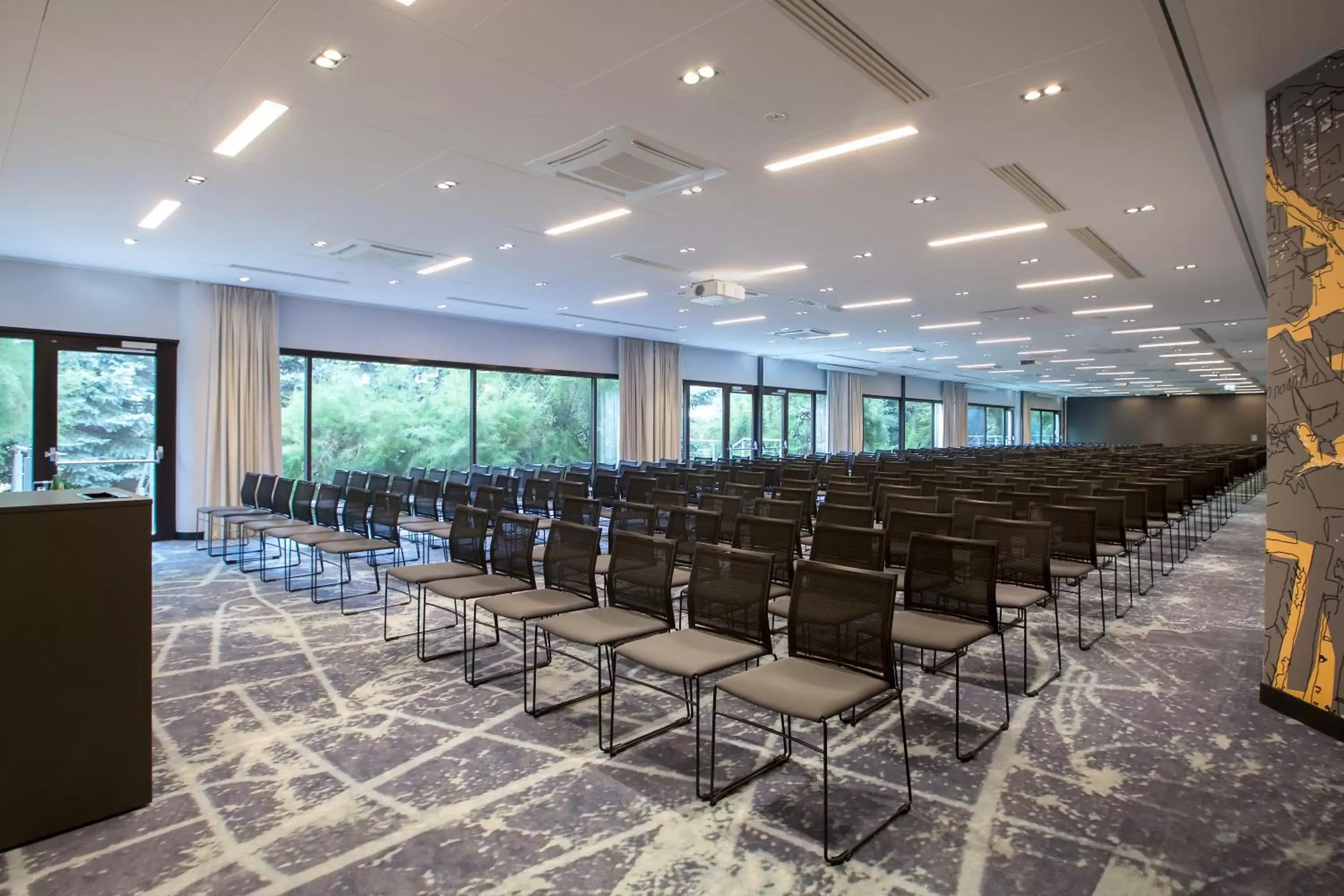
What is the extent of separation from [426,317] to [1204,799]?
1194 cm

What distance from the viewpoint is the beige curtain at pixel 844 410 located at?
22188mm

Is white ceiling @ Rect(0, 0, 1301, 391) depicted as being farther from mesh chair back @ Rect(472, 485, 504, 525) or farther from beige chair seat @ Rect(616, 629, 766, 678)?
beige chair seat @ Rect(616, 629, 766, 678)

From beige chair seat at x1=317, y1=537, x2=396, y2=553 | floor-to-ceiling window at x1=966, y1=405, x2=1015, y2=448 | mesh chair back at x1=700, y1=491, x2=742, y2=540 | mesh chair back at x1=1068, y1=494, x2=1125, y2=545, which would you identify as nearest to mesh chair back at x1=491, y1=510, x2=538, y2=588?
beige chair seat at x1=317, y1=537, x2=396, y2=553

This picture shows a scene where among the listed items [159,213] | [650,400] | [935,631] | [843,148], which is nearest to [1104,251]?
[843,148]

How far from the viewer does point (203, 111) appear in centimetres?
440

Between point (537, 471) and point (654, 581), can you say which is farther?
point (537, 471)

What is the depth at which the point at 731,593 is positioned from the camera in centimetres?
332

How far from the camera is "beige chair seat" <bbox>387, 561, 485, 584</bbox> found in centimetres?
447

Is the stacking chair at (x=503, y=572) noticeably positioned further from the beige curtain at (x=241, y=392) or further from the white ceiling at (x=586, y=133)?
the beige curtain at (x=241, y=392)

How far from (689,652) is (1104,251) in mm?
7291

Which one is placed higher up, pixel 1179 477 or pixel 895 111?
pixel 895 111

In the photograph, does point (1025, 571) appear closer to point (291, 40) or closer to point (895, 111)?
point (895, 111)

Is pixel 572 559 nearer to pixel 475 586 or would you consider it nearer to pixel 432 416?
pixel 475 586

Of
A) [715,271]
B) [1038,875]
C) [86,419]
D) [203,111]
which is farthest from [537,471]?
[1038,875]
